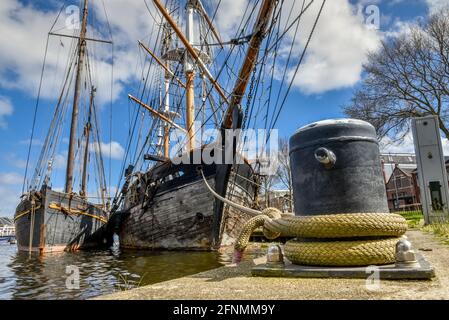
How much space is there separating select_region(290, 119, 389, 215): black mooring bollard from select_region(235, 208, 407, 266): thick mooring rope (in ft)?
0.48

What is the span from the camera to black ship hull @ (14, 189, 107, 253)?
672 inches

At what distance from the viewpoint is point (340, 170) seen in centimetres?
266

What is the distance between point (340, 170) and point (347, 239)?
1.81ft

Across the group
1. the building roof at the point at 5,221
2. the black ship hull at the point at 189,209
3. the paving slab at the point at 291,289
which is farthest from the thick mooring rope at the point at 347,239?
the building roof at the point at 5,221

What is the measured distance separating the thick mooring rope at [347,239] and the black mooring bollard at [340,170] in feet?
0.48

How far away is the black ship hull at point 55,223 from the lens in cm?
1708

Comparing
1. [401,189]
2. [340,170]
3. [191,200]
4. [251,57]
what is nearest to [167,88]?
[191,200]

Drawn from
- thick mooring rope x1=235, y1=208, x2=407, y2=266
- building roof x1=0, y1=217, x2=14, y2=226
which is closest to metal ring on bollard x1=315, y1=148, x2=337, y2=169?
thick mooring rope x1=235, y1=208, x2=407, y2=266

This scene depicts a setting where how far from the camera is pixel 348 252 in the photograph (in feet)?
7.95

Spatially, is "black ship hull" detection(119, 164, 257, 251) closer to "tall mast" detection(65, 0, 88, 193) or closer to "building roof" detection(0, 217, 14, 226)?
"tall mast" detection(65, 0, 88, 193)

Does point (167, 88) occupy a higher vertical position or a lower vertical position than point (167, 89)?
higher

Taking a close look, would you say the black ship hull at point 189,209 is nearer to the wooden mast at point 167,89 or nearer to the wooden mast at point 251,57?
the wooden mast at point 251,57

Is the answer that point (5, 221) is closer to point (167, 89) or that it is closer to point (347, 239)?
point (167, 89)
